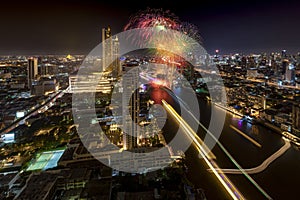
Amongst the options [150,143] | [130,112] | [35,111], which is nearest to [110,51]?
[35,111]

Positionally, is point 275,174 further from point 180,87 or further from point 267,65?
point 267,65

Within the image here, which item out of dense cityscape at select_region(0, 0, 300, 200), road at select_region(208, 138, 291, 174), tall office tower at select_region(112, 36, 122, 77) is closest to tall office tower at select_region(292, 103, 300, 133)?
dense cityscape at select_region(0, 0, 300, 200)

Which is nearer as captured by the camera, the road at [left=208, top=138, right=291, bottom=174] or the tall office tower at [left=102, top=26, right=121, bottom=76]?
the road at [left=208, top=138, right=291, bottom=174]

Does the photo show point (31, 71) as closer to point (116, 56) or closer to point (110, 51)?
point (110, 51)

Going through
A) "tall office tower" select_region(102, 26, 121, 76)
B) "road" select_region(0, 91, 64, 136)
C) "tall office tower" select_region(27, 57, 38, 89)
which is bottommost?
"road" select_region(0, 91, 64, 136)

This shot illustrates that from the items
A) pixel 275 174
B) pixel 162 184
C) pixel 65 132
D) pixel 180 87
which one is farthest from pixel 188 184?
pixel 180 87

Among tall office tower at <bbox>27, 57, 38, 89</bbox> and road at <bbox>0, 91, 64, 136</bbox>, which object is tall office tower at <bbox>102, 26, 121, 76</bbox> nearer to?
road at <bbox>0, 91, 64, 136</bbox>
